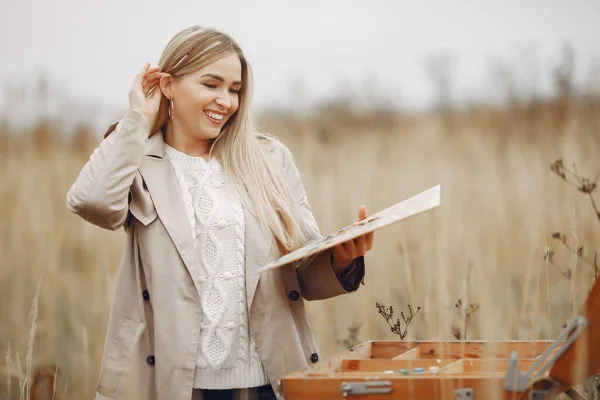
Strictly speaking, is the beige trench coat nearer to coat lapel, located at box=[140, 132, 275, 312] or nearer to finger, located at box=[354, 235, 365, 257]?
coat lapel, located at box=[140, 132, 275, 312]

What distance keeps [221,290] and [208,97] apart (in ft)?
2.05

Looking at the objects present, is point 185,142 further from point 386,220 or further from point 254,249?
point 386,220

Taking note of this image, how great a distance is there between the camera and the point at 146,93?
2.85 metres

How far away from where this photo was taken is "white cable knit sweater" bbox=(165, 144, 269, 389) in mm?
2547

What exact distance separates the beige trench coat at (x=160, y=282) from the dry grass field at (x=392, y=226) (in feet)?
4.00

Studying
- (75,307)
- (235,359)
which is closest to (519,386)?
(235,359)

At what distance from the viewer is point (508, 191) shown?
5008 mm

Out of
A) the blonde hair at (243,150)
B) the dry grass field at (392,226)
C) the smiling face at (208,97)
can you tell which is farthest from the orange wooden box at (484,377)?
the dry grass field at (392,226)

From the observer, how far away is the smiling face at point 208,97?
108 inches

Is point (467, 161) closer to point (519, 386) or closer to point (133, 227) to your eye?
point (133, 227)

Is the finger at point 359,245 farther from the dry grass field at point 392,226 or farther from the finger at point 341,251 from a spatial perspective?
the dry grass field at point 392,226

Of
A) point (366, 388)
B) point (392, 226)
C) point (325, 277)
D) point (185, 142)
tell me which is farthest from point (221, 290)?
point (392, 226)

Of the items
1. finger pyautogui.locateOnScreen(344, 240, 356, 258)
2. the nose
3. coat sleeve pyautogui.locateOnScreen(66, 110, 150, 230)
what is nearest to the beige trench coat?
coat sleeve pyautogui.locateOnScreen(66, 110, 150, 230)

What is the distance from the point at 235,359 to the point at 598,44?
4147 mm
